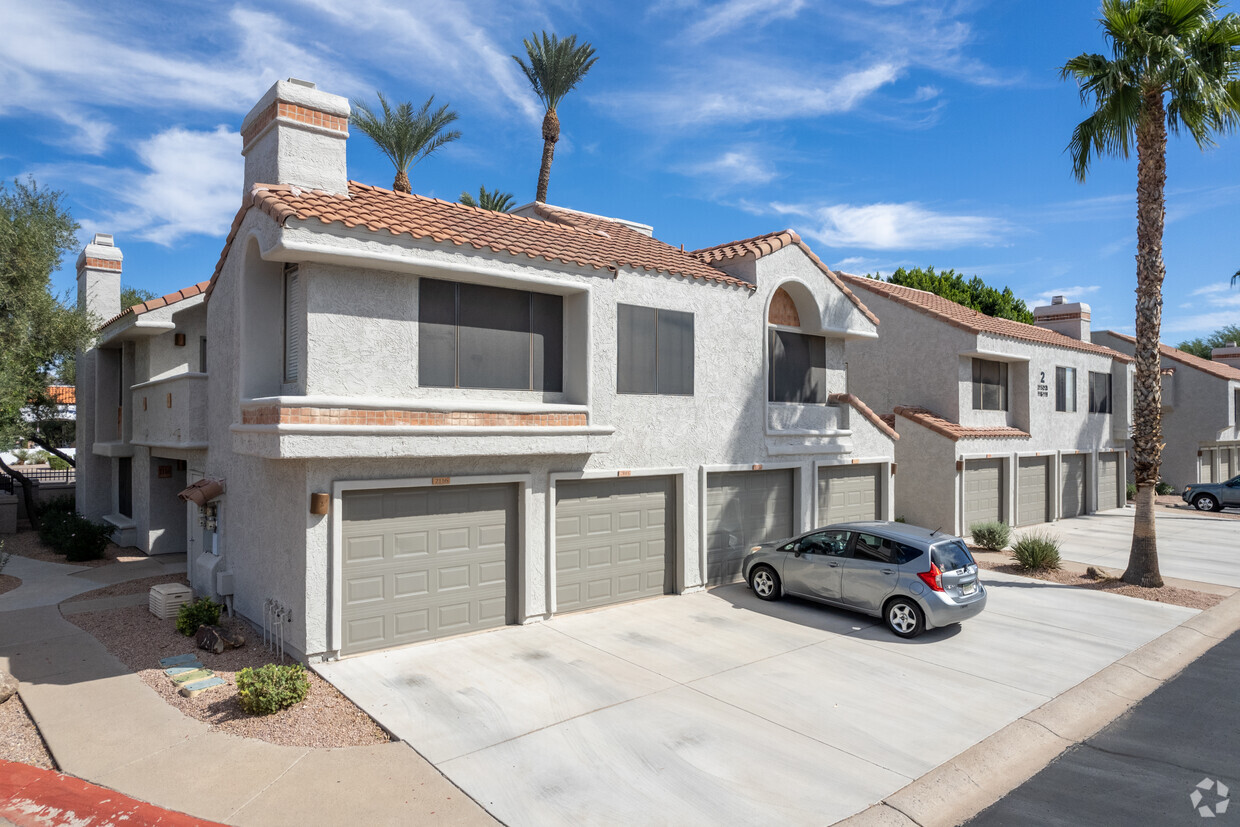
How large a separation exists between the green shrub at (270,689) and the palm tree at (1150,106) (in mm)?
15154

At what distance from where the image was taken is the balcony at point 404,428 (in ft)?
28.4

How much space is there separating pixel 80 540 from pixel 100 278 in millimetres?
6789

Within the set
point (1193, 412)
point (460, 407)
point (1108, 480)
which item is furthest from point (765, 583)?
point (1193, 412)

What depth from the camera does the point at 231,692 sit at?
27.6 feet

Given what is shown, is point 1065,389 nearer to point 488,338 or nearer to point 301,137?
point 488,338

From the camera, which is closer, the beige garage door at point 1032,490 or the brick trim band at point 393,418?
the brick trim band at point 393,418

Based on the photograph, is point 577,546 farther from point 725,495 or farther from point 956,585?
point 956,585

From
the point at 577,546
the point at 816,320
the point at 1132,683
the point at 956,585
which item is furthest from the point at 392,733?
the point at 816,320

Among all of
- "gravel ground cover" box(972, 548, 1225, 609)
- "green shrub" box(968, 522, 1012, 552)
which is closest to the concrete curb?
"gravel ground cover" box(972, 548, 1225, 609)

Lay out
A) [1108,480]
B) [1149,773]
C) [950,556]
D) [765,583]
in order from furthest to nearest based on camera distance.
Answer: [1108,480] < [765,583] < [950,556] < [1149,773]

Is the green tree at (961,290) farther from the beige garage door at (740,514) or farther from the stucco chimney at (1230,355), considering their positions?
the beige garage door at (740,514)

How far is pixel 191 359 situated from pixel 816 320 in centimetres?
1379

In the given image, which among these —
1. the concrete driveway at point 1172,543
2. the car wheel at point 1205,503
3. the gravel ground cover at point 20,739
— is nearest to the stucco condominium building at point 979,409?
the concrete driveway at point 1172,543

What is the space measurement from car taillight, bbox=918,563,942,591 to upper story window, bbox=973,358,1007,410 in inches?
496
